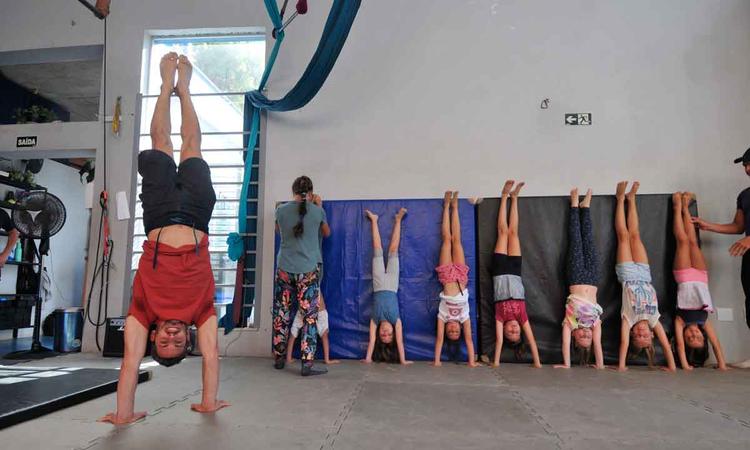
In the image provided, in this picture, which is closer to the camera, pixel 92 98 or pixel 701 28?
pixel 701 28

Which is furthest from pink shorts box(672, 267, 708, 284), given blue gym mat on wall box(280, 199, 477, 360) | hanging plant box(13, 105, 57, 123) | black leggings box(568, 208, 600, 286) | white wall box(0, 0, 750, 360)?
hanging plant box(13, 105, 57, 123)

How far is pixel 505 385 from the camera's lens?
3154 mm

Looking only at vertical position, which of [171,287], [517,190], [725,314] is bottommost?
[725,314]

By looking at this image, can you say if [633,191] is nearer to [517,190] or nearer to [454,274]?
[517,190]

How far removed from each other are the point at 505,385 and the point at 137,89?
209 inches

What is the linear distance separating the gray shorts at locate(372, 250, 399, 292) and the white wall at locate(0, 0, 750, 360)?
2.53 ft

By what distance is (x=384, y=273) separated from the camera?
428 cm

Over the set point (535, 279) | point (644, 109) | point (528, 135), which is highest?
point (644, 109)

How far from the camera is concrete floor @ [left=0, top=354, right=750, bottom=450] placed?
196 cm

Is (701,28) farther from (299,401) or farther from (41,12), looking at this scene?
(41,12)

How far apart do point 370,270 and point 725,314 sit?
3591 mm

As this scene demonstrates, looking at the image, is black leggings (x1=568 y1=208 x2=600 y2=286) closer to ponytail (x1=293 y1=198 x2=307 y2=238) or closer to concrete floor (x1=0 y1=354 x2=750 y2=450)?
concrete floor (x1=0 y1=354 x2=750 y2=450)

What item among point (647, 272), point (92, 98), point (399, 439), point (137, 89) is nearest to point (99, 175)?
point (137, 89)

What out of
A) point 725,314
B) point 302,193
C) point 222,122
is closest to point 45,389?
point 302,193
